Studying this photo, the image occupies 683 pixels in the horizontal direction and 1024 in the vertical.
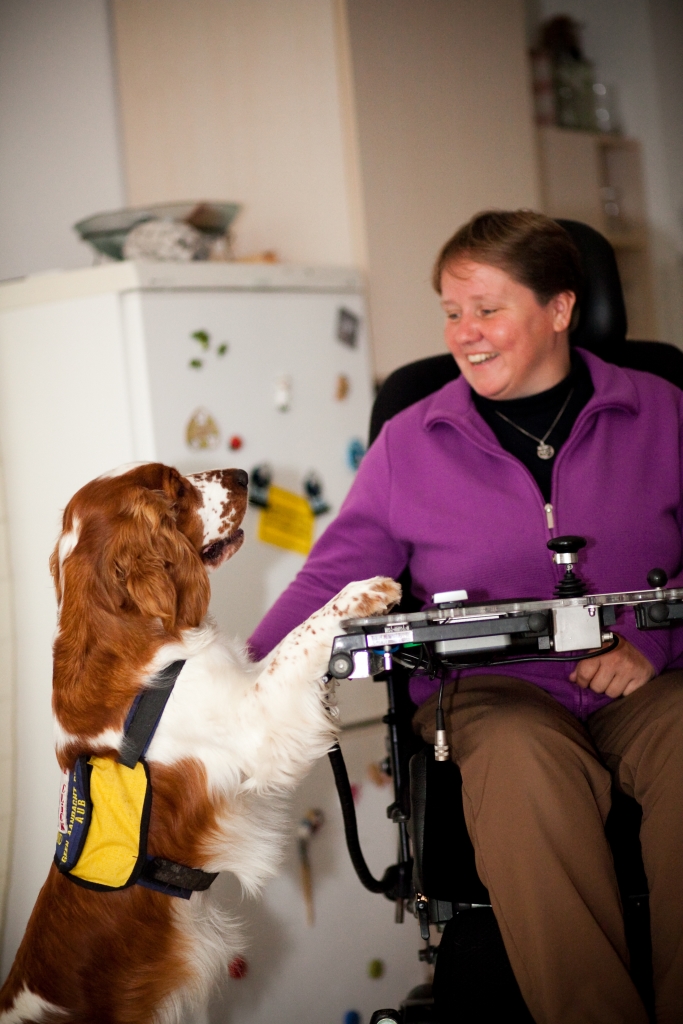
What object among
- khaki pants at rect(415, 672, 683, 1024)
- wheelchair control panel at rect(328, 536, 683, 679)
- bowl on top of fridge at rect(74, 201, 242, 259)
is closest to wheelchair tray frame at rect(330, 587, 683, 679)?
wheelchair control panel at rect(328, 536, 683, 679)

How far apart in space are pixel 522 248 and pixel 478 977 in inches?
54.2

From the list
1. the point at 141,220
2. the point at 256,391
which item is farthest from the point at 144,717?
the point at 141,220

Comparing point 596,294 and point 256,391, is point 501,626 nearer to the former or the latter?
point 596,294

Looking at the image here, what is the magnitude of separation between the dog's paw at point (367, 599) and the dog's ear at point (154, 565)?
263 millimetres

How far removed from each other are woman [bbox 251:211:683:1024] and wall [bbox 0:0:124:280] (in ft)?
5.40

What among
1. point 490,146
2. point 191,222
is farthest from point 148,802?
point 490,146

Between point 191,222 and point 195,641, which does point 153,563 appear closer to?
point 195,641

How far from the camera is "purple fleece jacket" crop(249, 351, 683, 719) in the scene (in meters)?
1.98

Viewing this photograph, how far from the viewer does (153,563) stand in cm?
174

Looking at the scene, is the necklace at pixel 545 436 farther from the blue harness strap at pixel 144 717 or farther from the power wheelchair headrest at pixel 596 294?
the blue harness strap at pixel 144 717

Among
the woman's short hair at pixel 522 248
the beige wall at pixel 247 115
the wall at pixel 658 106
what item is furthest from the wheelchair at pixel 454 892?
the wall at pixel 658 106

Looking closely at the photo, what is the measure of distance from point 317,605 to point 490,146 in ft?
7.10

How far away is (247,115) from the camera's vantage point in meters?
3.48

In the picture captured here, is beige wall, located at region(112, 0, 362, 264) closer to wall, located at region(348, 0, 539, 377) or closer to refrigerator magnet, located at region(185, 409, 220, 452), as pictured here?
wall, located at region(348, 0, 539, 377)
